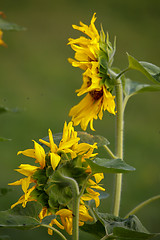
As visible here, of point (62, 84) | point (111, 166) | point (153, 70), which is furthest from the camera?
point (62, 84)

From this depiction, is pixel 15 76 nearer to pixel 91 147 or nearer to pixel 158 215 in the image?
pixel 158 215

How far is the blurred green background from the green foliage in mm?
514

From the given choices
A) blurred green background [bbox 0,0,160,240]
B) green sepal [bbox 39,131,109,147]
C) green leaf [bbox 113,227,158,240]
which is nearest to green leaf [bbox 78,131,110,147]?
green sepal [bbox 39,131,109,147]

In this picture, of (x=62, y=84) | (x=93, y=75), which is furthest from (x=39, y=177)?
(x=62, y=84)

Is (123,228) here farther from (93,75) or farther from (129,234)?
(93,75)

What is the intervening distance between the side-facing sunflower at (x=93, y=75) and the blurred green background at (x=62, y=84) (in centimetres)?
49

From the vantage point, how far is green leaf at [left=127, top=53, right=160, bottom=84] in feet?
1.59

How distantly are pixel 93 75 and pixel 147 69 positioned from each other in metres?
0.06

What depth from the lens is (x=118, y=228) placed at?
1.38 ft

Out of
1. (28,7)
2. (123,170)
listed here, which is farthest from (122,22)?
(123,170)

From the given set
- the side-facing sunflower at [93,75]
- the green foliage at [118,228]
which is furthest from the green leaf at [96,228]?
the side-facing sunflower at [93,75]

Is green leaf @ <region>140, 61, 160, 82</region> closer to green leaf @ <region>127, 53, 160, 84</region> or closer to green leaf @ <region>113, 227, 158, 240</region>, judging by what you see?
green leaf @ <region>127, 53, 160, 84</region>

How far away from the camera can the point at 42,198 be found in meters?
0.46

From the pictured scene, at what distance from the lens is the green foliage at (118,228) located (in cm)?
42
